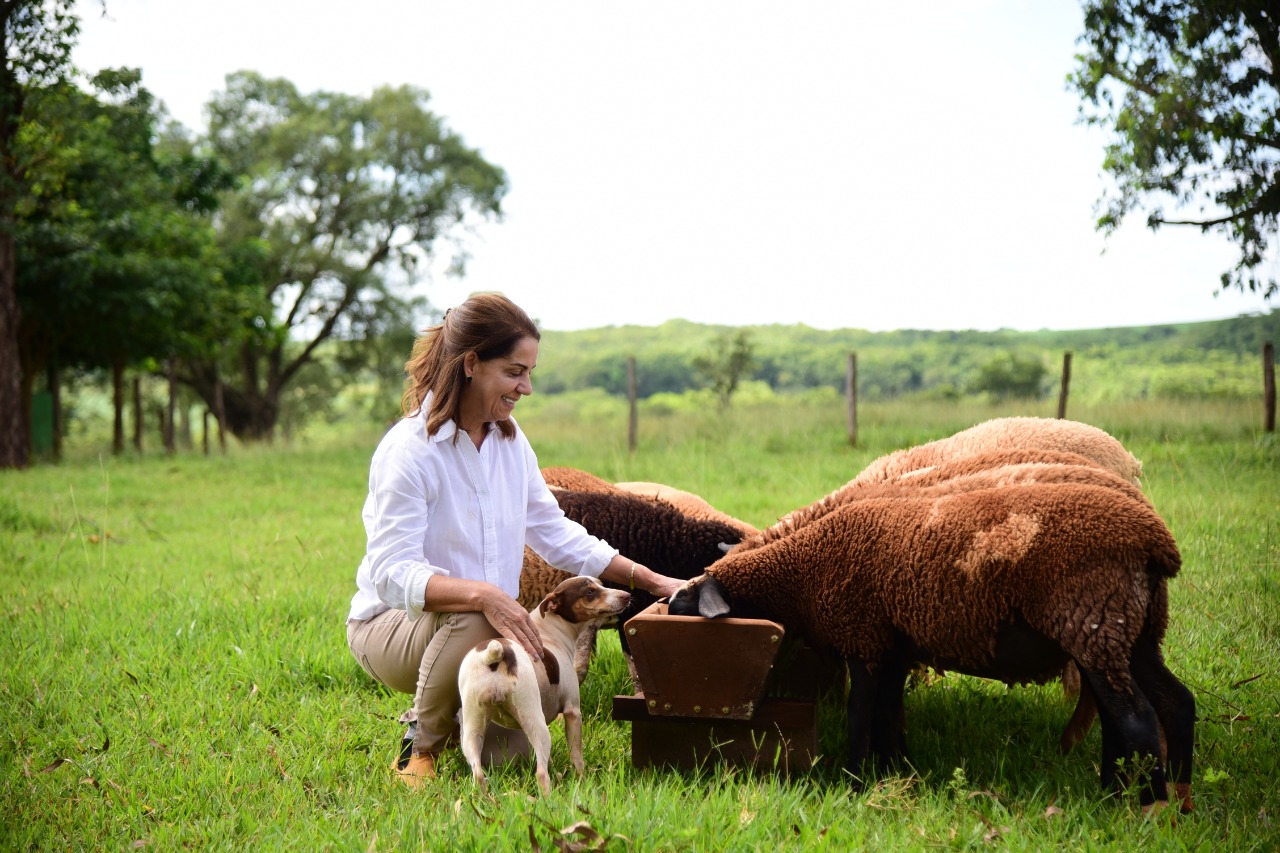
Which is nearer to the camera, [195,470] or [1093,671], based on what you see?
[1093,671]

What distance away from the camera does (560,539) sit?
4.39 m

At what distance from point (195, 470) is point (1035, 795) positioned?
624 inches

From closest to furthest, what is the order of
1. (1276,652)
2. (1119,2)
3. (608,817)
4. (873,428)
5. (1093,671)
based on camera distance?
(608,817) < (1093,671) < (1276,652) < (1119,2) < (873,428)

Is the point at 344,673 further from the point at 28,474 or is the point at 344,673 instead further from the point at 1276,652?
the point at 28,474

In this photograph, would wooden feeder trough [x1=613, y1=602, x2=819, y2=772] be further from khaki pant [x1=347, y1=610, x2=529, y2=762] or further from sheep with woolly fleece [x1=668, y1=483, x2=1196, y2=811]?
khaki pant [x1=347, y1=610, x2=529, y2=762]

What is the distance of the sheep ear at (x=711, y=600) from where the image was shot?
375 cm

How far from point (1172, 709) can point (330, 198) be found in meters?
35.6

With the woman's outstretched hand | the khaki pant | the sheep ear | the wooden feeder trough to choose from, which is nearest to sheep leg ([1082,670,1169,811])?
the wooden feeder trough

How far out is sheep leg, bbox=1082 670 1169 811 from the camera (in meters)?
3.25

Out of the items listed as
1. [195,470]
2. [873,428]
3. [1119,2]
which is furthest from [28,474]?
[1119,2]

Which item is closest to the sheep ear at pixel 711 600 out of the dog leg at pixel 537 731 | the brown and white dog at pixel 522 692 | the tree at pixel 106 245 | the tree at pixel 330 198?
the brown and white dog at pixel 522 692

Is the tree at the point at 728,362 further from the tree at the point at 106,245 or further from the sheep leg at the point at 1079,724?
the sheep leg at the point at 1079,724

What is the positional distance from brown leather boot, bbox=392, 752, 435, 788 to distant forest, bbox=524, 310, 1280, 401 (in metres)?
14.0

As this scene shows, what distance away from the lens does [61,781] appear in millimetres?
3818
